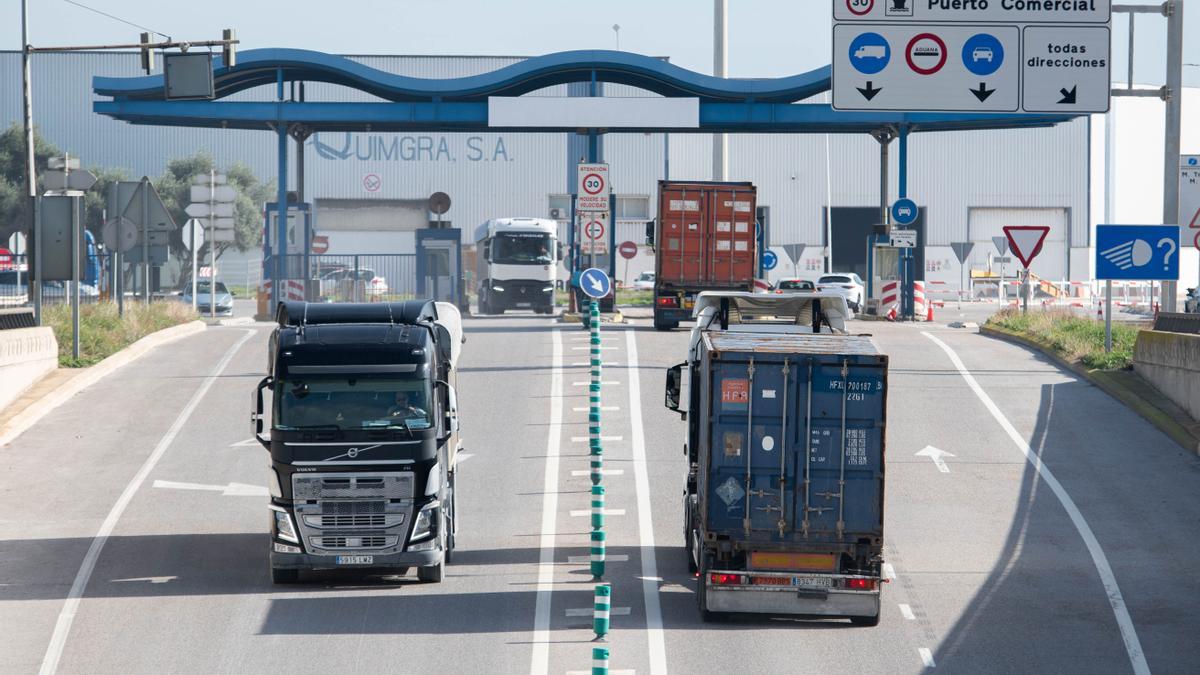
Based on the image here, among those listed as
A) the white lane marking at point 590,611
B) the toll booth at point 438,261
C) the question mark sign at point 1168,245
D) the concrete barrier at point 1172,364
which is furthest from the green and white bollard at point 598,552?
the toll booth at point 438,261

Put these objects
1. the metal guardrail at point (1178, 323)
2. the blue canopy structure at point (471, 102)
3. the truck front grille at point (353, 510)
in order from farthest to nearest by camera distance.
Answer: the blue canopy structure at point (471, 102), the metal guardrail at point (1178, 323), the truck front grille at point (353, 510)

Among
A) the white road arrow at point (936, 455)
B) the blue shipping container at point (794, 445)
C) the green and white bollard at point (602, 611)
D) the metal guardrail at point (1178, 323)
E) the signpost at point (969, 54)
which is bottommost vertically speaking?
the white road arrow at point (936, 455)

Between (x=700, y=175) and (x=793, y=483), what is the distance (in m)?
70.2

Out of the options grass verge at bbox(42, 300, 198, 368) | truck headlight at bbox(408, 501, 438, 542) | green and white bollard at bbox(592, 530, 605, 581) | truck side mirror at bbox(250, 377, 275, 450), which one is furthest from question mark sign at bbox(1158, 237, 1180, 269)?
grass verge at bbox(42, 300, 198, 368)

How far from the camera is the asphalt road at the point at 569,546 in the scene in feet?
40.9

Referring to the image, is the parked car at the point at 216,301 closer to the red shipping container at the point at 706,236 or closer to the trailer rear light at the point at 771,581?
the red shipping container at the point at 706,236

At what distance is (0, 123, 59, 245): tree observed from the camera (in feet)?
257

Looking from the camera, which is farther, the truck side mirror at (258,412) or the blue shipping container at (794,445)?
the truck side mirror at (258,412)

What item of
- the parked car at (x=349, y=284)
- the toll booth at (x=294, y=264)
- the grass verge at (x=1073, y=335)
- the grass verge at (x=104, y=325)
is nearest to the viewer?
the grass verge at (x=1073, y=335)

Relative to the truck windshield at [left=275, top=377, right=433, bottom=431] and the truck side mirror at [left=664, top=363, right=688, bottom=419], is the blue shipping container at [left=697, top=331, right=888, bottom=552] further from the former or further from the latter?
the truck windshield at [left=275, top=377, right=433, bottom=431]

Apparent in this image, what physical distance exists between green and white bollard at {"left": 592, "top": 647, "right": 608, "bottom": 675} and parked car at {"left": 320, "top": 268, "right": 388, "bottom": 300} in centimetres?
3780

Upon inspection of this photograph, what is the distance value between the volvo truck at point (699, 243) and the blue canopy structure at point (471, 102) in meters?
7.62

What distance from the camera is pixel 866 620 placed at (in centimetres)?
1340

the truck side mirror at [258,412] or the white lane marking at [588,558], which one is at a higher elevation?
the truck side mirror at [258,412]
